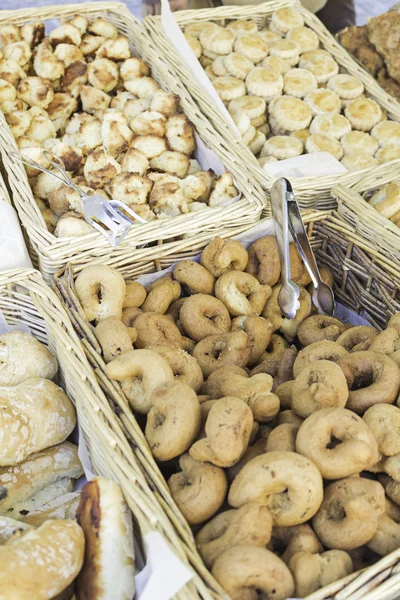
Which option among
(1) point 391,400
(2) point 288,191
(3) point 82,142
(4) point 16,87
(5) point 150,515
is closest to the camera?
(5) point 150,515

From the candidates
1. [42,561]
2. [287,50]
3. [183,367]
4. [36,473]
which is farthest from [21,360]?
[287,50]

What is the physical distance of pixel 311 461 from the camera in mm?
1345

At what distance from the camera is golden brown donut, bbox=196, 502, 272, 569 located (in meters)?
1.27

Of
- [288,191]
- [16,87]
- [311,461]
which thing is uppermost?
[16,87]

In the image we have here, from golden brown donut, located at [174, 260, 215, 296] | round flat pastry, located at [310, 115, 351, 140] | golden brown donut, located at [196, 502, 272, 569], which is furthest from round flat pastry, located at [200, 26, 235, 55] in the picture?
golden brown donut, located at [196, 502, 272, 569]

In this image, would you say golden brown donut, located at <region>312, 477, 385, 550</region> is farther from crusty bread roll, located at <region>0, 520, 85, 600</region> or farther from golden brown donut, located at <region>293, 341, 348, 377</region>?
crusty bread roll, located at <region>0, 520, 85, 600</region>

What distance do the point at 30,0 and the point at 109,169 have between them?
3799mm

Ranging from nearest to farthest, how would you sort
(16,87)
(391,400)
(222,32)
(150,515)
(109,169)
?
(150,515), (391,400), (109,169), (16,87), (222,32)

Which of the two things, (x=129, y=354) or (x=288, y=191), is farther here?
(x=288, y=191)

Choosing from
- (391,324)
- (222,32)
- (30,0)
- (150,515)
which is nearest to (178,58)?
(222,32)

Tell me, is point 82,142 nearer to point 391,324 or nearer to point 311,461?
point 391,324

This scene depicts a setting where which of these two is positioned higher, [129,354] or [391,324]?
[129,354]

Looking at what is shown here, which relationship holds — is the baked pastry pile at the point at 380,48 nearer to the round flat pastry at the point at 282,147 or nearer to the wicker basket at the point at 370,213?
the round flat pastry at the point at 282,147

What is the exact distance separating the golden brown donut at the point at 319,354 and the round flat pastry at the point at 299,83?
1.75m
